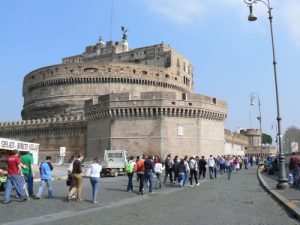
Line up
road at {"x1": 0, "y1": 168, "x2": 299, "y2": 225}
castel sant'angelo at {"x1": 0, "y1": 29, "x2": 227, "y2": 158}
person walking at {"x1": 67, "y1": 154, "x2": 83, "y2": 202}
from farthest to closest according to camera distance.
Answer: castel sant'angelo at {"x1": 0, "y1": 29, "x2": 227, "y2": 158}
person walking at {"x1": 67, "y1": 154, "x2": 83, "y2": 202}
road at {"x1": 0, "y1": 168, "x2": 299, "y2": 225}

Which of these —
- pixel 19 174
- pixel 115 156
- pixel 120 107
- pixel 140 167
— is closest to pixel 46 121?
pixel 120 107

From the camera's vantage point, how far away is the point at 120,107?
3397 centimetres

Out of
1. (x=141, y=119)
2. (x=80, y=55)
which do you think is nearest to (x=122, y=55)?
(x=80, y=55)

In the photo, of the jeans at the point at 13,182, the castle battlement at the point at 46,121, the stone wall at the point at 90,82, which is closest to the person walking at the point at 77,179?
the jeans at the point at 13,182

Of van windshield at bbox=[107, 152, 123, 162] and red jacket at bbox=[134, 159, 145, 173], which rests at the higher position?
van windshield at bbox=[107, 152, 123, 162]

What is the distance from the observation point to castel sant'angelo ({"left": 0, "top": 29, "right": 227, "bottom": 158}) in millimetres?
33781

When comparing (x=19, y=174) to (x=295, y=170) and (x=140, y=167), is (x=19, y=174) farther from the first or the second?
(x=295, y=170)

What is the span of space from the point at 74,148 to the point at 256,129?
4769cm

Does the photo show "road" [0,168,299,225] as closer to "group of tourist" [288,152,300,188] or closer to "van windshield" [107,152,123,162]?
"group of tourist" [288,152,300,188]

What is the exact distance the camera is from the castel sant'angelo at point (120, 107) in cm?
3378

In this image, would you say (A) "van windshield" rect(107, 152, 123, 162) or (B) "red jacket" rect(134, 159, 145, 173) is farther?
(A) "van windshield" rect(107, 152, 123, 162)

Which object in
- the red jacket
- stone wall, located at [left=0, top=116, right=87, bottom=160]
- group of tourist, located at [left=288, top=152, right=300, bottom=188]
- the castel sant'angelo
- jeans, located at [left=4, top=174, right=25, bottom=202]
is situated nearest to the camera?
jeans, located at [left=4, top=174, right=25, bottom=202]

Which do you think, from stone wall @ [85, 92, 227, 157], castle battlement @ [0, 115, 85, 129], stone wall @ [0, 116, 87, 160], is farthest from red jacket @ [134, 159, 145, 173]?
castle battlement @ [0, 115, 85, 129]

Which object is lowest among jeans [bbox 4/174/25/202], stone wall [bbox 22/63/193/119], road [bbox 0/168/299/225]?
road [bbox 0/168/299/225]
